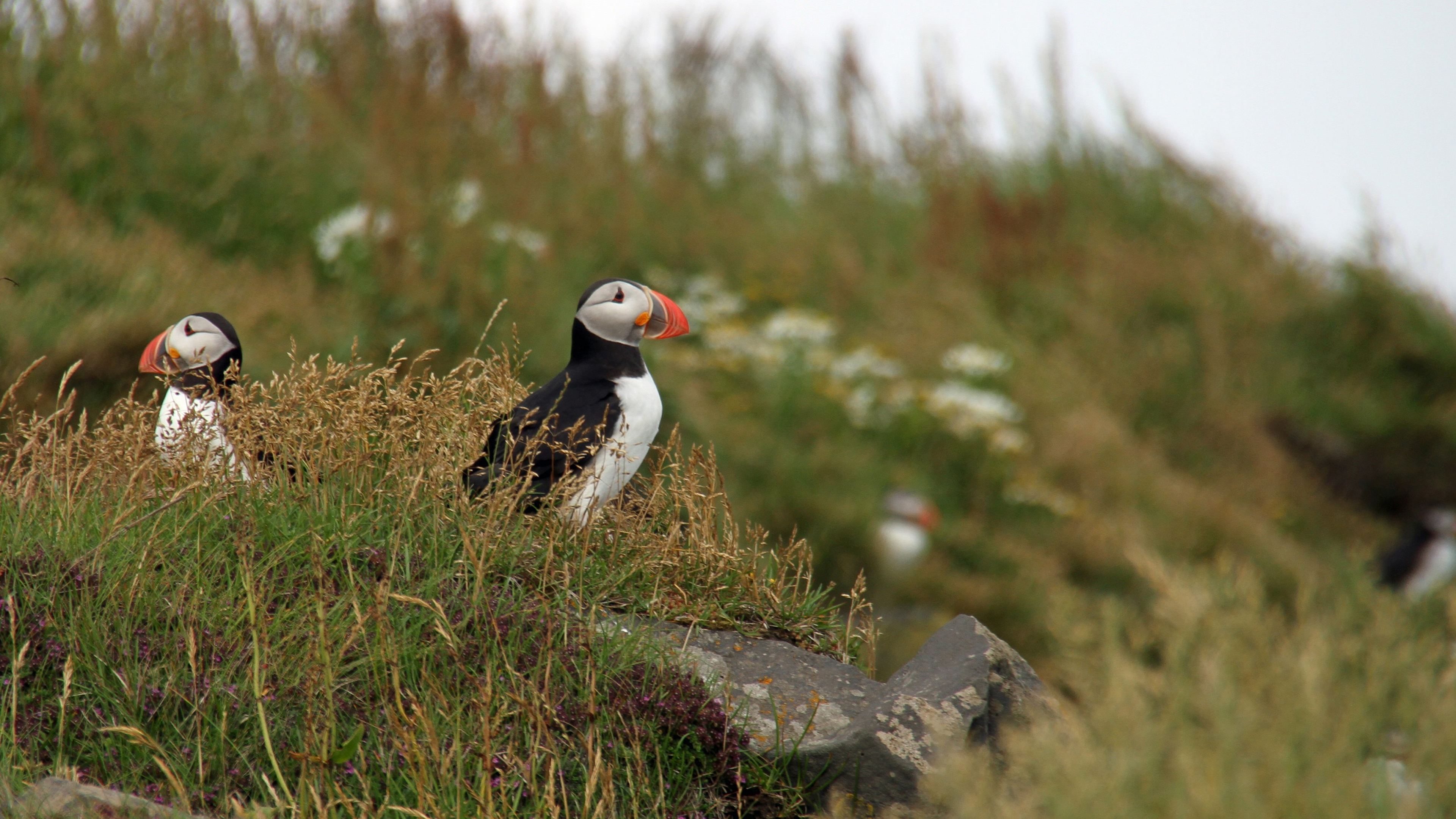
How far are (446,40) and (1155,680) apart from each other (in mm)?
8837

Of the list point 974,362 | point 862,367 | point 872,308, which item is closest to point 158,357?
point 862,367

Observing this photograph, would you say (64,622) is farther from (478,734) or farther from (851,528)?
(851,528)

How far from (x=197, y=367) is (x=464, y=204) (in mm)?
4866

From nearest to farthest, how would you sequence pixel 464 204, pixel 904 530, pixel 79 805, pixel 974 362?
pixel 79 805
pixel 904 530
pixel 464 204
pixel 974 362

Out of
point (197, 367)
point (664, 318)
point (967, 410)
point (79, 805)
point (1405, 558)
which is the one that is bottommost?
point (1405, 558)

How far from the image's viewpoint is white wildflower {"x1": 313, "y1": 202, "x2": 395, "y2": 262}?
683 cm

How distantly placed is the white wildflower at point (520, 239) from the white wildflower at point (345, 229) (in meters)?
0.77

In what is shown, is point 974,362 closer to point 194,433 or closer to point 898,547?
point 898,547

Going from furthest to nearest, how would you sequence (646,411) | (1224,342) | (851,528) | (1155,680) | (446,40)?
1. (1224,342)
2. (446,40)
3. (851,528)
4. (646,411)
5. (1155,680)

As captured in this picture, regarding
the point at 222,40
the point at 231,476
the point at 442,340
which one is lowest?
the point at 442,340

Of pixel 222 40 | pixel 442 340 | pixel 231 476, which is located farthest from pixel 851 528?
pixel 222 40

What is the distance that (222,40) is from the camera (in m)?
8.47

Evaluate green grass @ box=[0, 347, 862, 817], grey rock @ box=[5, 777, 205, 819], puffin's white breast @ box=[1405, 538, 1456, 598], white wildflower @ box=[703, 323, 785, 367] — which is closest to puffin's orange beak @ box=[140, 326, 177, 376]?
green grass @ box=[0, 347, 862, 817]

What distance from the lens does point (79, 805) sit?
214 centimetres
